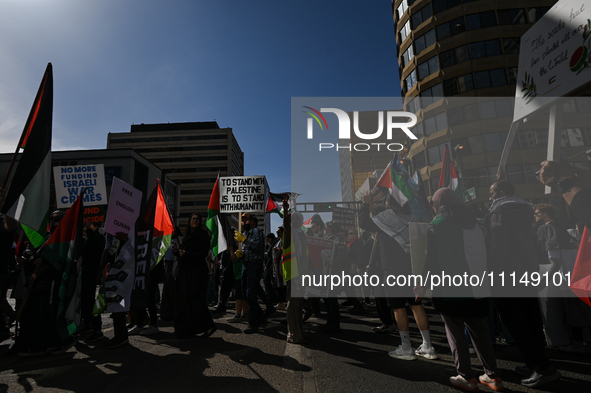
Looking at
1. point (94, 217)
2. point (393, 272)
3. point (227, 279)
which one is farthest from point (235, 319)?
point (393, 272)

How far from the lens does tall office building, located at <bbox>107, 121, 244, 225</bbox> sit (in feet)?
289

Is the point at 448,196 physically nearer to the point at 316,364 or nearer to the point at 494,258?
the point at 494,258

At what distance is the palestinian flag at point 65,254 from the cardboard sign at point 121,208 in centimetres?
41

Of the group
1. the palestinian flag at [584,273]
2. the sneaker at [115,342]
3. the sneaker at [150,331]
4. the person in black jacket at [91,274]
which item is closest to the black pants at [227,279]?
the sneaker at [150,331]

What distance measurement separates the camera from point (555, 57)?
13.7 feet

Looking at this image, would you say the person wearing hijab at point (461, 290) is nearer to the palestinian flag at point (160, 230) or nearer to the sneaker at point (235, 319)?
the palestinian flag at point (160, 230)

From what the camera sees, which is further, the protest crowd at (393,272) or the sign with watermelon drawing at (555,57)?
the sign with watermelon drawing at (555,57)

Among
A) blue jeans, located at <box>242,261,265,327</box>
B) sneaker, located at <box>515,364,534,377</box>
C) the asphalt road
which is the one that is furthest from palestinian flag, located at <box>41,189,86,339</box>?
sneaker, located at <box>515,364,534,377</box>

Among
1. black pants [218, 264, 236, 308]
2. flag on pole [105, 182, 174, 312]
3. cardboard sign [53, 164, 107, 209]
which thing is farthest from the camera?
cardboard sign [53, 164, 107, 209]

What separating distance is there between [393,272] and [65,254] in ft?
14.6

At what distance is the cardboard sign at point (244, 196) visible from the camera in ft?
31.4

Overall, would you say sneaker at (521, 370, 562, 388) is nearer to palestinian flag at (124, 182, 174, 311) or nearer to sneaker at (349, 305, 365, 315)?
palestinian flag at (124, 182, 174, 311)

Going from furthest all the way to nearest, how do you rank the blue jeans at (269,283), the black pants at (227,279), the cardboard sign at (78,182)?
the cardboard sign at (78,182) → the blue jeans at (269,283) → the black pants at (227,279)

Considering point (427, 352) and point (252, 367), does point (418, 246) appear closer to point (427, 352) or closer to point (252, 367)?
point (427, 352)
